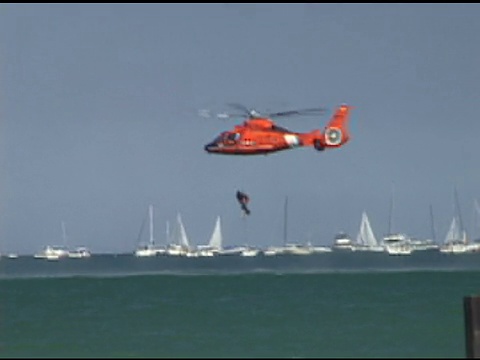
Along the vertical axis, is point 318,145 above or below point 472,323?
above

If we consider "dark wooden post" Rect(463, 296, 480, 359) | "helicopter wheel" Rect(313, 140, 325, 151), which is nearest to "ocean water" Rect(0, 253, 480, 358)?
"helicopter wheel" Rect(313, 140, 325, 151)

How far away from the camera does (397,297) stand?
113 m

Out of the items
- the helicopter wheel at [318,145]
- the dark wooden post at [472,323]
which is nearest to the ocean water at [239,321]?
the helicopter wheel at [318,145]

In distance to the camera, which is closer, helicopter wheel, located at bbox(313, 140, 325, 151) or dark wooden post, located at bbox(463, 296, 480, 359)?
dark wooden post, located at bbox(463, 296, 480, 359)

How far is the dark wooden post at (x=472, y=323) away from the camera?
4334cm

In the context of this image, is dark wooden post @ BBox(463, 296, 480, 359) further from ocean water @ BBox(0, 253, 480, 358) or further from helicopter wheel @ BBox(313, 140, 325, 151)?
helicopter wheel @ BBox(313, 140, 325, 151)

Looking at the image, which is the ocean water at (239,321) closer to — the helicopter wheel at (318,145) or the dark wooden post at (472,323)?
the helicopter wheel at (318,145)

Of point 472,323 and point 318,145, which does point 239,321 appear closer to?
point 318,145

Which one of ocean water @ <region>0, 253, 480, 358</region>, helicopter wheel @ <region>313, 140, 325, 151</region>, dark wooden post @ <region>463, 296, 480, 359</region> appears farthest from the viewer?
ocean water @ <region>0, 253, 480, 358</region>

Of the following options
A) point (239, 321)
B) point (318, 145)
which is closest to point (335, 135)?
point (318, 145)

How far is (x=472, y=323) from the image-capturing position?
4366cm

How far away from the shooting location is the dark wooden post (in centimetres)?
4334

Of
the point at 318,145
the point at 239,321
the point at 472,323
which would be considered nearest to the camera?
the point at 472,323

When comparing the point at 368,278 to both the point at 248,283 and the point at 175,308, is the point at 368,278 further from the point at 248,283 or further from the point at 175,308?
the point at 175,308
